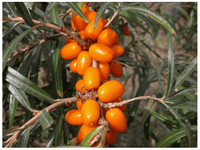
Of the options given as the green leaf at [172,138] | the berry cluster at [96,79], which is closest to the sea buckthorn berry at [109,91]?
the berry cluster at [96,79]

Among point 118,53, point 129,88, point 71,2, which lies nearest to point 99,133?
point 118,53

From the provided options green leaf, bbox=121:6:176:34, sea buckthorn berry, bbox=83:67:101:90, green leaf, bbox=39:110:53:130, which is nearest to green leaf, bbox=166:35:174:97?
green leaf, bbox=121:6:176:34

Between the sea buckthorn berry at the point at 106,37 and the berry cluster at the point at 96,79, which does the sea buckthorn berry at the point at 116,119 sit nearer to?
the berry cluster at the point at 96,79

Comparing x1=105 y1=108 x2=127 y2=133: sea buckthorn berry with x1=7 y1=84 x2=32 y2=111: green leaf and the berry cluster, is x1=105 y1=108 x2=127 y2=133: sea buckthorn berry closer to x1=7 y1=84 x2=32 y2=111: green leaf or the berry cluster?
the berry cluster

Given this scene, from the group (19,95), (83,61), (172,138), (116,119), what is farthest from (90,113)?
(172,138)

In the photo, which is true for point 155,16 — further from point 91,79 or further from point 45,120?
point 45,120

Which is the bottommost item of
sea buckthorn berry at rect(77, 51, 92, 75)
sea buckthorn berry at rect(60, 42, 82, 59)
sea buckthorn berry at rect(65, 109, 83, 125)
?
sea buckthorn berry at rect(65, 109, 83, 125)

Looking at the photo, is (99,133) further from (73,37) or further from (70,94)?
(70,94)
